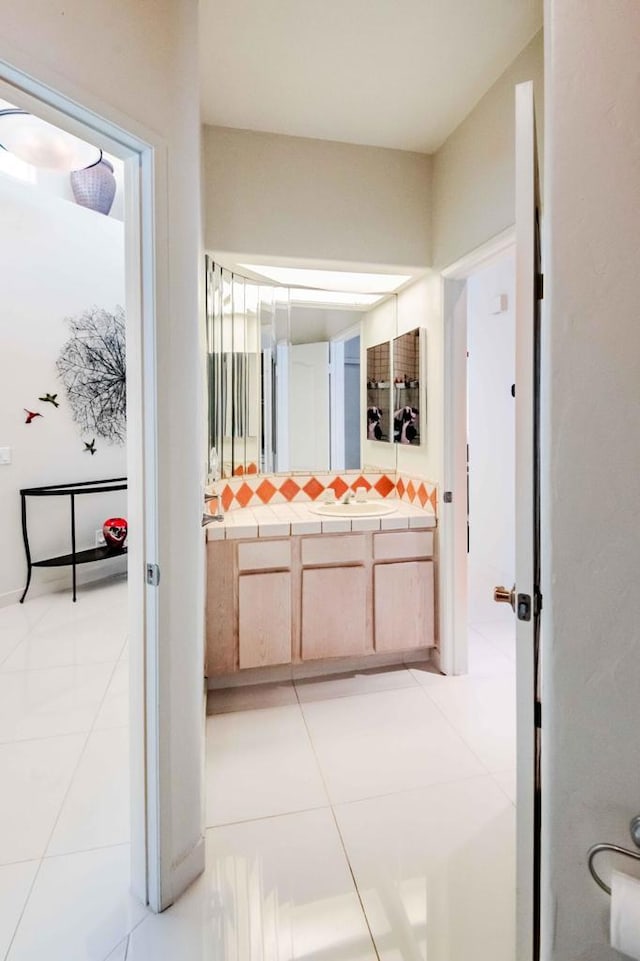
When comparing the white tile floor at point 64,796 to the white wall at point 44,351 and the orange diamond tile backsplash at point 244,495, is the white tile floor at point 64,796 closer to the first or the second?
the white wall at point 44,351

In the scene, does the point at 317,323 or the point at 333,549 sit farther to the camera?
the point at 317,323

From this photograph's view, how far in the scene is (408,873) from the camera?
137 cm

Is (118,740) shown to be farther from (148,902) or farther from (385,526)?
(385,526)

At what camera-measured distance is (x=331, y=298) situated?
3021mm

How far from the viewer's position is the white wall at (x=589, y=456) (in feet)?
2.26

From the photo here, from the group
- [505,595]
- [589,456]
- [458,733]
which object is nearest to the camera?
[589,456]

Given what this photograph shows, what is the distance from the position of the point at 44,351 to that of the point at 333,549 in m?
2.97

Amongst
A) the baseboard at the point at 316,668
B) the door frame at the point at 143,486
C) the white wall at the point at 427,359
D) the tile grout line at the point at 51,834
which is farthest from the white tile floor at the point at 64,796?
the white wall at the point at 427,359

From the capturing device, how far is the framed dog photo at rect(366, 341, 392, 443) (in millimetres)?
3025

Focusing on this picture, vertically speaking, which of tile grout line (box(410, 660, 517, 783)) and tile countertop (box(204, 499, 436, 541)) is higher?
A: tile countertop (box(204, 499, 436, 541))

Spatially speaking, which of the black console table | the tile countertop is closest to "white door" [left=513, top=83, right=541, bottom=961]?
the tile countertop

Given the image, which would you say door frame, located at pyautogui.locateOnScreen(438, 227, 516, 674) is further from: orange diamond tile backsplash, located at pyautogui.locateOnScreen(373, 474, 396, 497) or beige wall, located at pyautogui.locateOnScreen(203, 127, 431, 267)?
orange diamond tile backsplash, located at pyautogui.locateOnScreen(373, 474, 396, 497)

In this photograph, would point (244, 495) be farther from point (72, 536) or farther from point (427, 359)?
point (72, 536)

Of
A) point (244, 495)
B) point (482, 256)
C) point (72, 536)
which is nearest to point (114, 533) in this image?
point (72, 536)
